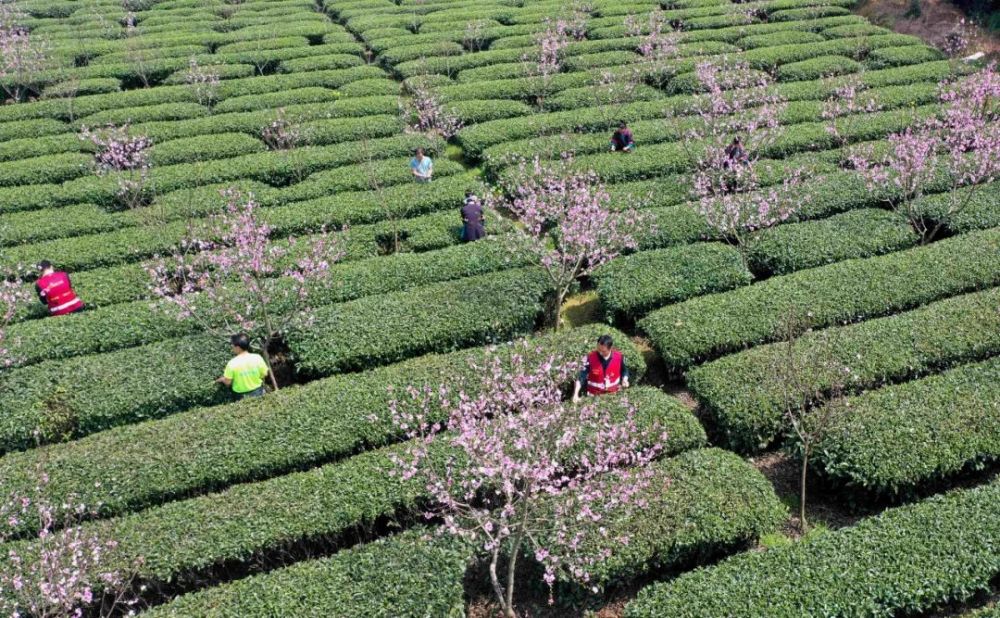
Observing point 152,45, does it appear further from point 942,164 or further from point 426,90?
point 942,164

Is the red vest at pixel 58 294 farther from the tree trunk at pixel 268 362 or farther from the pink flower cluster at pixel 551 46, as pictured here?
the pink flower cluster at pixel 551 46

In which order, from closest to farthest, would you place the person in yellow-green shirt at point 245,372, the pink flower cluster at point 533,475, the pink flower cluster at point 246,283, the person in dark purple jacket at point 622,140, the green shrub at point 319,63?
the pink flower cluster at point 533,475
the person in yellow-green shirt at point 245,372
the pink flower cluster at point 246,283
the person in dark purple jacket at point 622,140
the green shrub at point 319,63

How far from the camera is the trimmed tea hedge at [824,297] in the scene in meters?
14.9

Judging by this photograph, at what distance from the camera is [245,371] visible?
45.0 feet

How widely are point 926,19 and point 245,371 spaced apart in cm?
3957

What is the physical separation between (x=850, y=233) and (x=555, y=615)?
13.1 metres

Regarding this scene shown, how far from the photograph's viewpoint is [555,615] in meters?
10.6

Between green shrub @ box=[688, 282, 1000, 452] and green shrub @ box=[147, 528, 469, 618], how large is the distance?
5816 mm

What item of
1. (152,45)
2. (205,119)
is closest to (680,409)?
(205,119)

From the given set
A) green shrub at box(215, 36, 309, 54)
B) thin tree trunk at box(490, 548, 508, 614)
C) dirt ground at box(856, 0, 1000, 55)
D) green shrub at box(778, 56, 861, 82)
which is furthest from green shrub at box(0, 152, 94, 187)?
dirt ground at box(856, 0, 1000, 55)

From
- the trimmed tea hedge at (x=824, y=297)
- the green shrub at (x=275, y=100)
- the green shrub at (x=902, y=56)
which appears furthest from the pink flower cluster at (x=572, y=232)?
the green shrub at (x=902, y=56)

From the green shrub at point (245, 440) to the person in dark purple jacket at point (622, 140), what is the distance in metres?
12.3

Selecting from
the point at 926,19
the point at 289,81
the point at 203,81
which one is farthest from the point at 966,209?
the point at 203,81

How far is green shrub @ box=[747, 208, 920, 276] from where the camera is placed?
17703 mm
